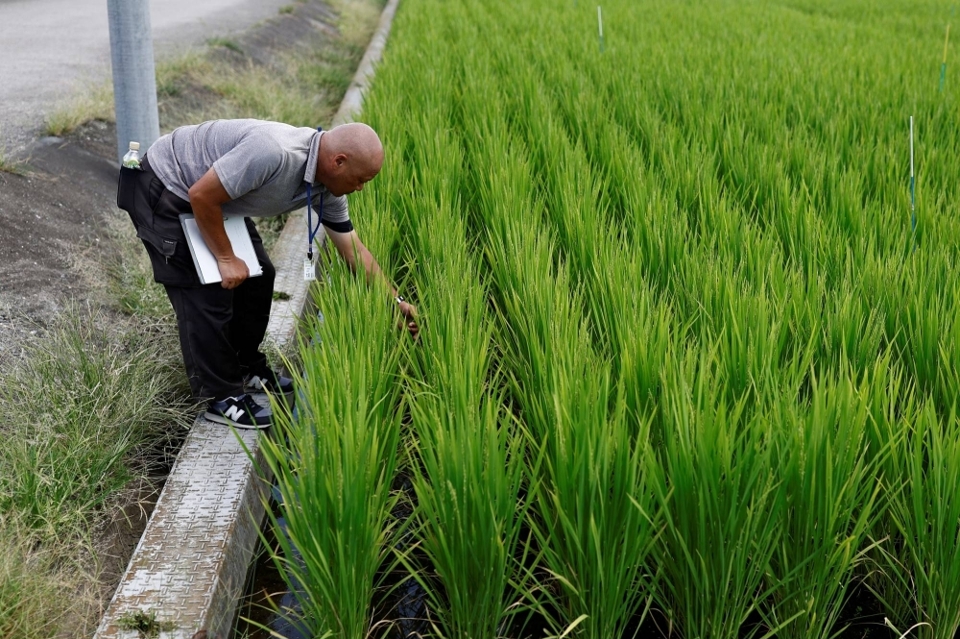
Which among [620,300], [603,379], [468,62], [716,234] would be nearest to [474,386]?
[603,379]

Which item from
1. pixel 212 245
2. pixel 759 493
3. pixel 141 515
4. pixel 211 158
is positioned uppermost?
pixel 211 158

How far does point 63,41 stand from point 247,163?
604cm

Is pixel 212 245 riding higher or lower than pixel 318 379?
higher

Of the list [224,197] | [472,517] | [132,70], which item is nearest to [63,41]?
[132,70]

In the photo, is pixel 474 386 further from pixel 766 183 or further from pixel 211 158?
pixel 766 183

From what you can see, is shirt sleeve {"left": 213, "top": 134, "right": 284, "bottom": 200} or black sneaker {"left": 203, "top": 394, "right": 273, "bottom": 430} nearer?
shirt sleeve {"left": 213, "top": 134, "right": 284, "bottom": 200}

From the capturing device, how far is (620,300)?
2.29 metres

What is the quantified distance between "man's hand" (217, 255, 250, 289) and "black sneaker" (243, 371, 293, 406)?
1.19 feet

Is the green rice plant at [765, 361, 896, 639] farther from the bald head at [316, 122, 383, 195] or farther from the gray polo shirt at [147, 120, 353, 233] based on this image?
the gray polo shirt at [147, 120, 353, 233]

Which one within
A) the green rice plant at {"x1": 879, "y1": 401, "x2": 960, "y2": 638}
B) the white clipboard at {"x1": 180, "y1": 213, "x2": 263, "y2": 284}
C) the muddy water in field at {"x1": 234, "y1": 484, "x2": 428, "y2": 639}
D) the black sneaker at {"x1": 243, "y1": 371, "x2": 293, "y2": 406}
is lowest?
the muddy water in field at {"x1": 234, "y1": 484, "x2": 428, "y2": 639}

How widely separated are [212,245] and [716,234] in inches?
55.5

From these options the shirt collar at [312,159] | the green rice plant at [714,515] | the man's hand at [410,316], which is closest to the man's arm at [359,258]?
the man's hand at [410,316]

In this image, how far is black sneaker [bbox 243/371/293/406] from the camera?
2609 mm

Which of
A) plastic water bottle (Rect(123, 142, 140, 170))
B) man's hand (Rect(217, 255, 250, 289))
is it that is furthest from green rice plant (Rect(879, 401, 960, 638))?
plastic water bottle (Rect(123, 142, 140, 170))
